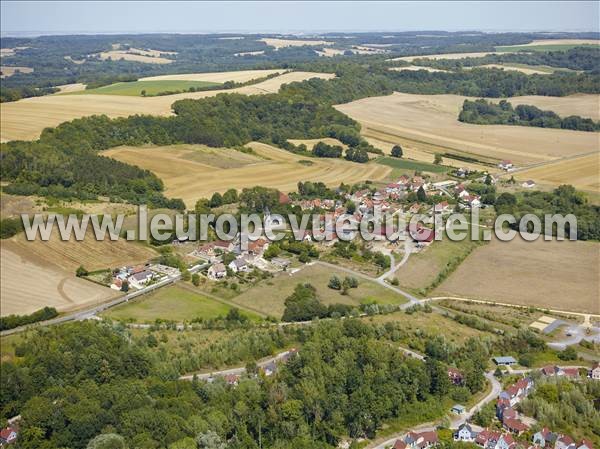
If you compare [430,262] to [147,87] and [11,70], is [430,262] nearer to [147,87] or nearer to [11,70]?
[147,87]

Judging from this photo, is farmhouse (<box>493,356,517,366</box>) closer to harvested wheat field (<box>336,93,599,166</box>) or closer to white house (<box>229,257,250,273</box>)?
white house (<box>229,257,250,273</box>)

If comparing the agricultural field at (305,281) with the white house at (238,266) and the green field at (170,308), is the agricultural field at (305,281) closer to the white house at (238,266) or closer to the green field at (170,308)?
the green field at (170,308)

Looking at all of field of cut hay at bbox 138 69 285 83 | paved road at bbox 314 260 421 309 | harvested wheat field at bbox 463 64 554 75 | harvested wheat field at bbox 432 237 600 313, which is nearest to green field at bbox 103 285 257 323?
paved road at bbox 314 260 421 309

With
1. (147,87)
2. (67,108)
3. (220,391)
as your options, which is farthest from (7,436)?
(147,87)

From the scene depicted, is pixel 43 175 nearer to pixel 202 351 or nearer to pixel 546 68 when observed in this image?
pixel 202 351

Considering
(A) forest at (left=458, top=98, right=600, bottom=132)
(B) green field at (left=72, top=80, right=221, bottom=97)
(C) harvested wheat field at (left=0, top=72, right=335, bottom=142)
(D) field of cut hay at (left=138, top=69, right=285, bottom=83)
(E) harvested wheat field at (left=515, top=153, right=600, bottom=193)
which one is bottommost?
(E) harvested wheat field at (left=515, top=153, right=600, bottom=193)
